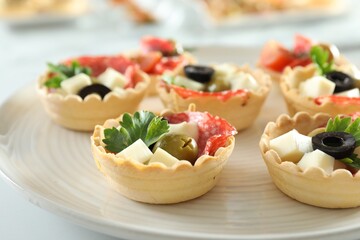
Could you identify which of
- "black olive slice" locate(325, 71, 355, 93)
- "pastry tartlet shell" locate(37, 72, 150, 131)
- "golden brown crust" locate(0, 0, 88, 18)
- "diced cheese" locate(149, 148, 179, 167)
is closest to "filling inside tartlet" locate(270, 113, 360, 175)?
"diced cheese" locate(149, 148, 179, 167)

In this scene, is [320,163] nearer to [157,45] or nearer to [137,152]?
[137,152]

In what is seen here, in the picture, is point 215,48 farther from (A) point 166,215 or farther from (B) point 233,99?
(A) point 166,215

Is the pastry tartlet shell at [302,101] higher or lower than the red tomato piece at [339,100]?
lower

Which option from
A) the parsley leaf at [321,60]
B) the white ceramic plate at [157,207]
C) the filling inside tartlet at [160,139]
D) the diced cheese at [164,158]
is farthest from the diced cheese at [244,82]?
the diced cheese at [164,158]

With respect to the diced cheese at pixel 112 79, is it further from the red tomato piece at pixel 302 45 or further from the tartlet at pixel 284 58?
the red tomato piece at pixel 302 45

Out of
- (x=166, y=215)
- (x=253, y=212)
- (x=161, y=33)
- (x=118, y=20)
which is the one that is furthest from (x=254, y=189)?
(x=118, y=20)
